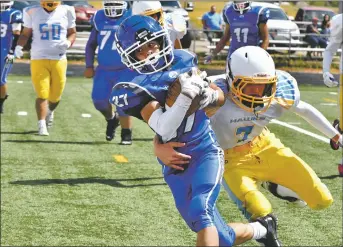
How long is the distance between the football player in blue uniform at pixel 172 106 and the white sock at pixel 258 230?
12.2 inches

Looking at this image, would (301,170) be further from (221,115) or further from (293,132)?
(293,132)

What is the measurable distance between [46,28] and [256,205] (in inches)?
226

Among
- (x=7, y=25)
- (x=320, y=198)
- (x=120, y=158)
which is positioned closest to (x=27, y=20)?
(x=7, y=25)

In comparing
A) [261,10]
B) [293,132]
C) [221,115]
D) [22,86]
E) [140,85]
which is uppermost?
[140,85]

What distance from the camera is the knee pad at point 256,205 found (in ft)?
16.6

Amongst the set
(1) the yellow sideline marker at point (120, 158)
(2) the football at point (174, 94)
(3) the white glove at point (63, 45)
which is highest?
(2) the football at point (174, 94)

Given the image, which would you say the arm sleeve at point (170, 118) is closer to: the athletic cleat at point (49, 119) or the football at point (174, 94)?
the football at point (174, 94)

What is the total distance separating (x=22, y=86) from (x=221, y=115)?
36.8ft

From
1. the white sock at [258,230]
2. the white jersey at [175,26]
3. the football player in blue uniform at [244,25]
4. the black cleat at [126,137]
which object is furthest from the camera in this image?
the football player in blue uniform at [244,25]

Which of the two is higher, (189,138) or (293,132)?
(189,138)

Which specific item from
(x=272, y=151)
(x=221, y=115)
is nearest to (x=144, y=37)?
(x=221, y=115)

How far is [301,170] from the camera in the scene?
5375 mm

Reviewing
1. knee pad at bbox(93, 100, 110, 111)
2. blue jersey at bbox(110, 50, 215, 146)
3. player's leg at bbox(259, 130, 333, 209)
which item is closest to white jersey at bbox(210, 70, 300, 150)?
player's leg at bbox(259, 130, 333, 209)

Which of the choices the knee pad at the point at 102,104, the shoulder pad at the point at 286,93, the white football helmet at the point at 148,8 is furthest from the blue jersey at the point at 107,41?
the shoulder pad at the point at 286,93
